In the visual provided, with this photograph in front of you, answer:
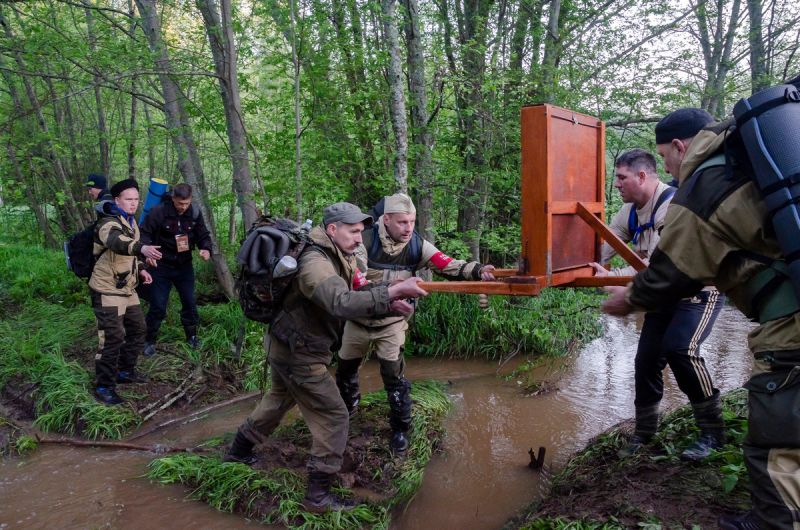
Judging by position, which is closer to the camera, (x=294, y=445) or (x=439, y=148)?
(x=294, y=445)

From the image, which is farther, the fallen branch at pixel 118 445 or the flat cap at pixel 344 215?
the fallen branch at pixel 118 445

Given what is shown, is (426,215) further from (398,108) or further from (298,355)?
(298,355)

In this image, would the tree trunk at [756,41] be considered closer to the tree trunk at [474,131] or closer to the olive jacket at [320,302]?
the tree trunk at [474,131]

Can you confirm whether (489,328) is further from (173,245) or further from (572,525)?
(572,525)

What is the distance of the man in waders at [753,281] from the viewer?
2002 millimetres

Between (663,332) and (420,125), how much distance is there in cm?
488

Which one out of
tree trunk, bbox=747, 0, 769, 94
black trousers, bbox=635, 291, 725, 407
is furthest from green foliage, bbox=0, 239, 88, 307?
tree trunk, bbox=747, 0, 769, 94

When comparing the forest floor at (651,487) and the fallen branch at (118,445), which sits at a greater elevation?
the forest floor at (651,487)

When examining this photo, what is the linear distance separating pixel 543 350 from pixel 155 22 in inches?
268

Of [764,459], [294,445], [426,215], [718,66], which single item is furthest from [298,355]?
[718,66]

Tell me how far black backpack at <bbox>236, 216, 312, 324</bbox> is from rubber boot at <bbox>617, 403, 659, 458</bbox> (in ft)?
8.23

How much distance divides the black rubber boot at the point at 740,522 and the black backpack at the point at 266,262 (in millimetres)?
2539

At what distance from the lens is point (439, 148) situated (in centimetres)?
844

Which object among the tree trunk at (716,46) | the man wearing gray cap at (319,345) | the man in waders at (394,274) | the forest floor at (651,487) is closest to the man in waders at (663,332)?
the forest floor at (651,487)
